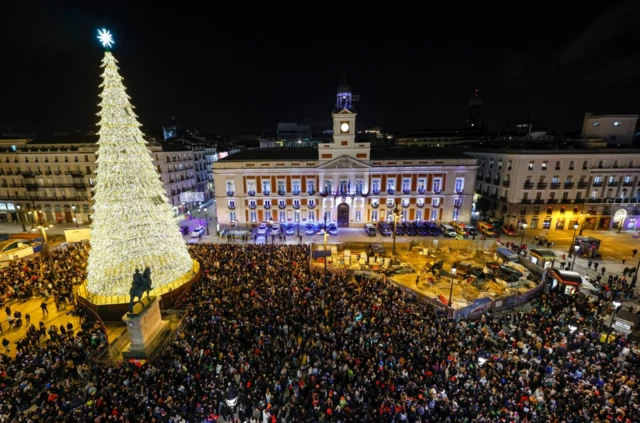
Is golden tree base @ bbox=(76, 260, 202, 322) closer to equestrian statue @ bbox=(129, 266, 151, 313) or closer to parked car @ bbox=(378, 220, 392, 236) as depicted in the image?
equestrian statue @ bbox=(129, 266, 151, 313)

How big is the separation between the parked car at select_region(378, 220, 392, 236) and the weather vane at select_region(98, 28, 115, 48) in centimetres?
3468

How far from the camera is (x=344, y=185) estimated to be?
151ft

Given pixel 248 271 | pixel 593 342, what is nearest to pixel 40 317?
pixel 248 271

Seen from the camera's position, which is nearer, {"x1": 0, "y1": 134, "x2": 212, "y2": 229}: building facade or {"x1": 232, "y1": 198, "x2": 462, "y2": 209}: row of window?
{"x1": 0, "y1": 134, "x2": 212, "y2": 229}: building facade

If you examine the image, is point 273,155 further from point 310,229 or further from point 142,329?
point 142,329

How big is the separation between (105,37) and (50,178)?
132 ft

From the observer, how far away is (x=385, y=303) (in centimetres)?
2139

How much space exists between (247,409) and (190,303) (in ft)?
35.3

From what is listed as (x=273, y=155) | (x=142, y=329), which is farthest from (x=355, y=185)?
(x=142, y=329)

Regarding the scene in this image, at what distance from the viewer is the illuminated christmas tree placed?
63.6ft

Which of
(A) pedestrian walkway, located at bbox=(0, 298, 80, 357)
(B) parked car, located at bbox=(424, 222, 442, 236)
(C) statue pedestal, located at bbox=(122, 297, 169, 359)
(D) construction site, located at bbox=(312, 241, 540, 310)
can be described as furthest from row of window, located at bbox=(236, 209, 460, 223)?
(C) statue pedestal, located at bbox=(122, 297, 169, 359)

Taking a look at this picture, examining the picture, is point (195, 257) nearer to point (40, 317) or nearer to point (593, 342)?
point (40, 317)

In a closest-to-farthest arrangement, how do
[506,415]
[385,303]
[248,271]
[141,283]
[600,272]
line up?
1. [506,415]
2. [141,283]
3. [385,303]
4. [248,271]
5. [600,272]

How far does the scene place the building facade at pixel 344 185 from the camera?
45000 millimetres
